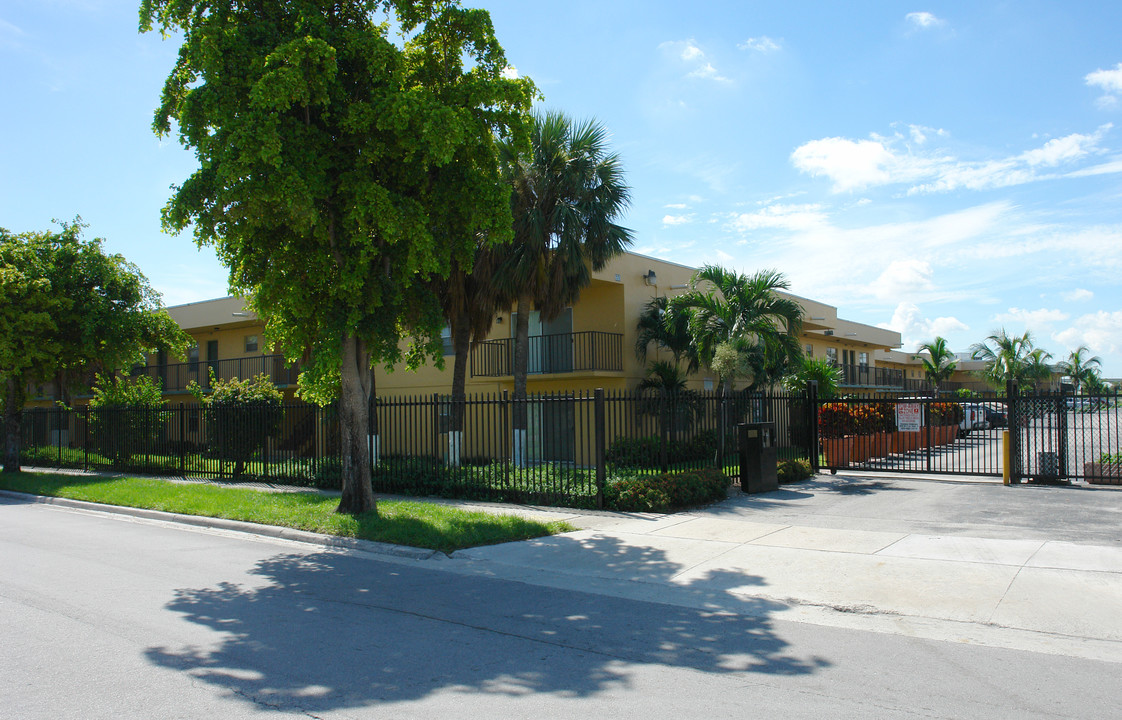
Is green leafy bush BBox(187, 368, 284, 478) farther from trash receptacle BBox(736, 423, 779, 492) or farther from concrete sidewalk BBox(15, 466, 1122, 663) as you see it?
trash receptacle BBox(736, 423, 779, 492)

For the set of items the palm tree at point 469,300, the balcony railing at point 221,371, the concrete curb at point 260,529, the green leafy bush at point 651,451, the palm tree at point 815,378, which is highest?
the palm tree at point 469,300

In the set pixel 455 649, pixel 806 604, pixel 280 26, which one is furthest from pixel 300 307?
pixel 806 604

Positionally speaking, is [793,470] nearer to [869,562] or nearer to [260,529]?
[869,562]

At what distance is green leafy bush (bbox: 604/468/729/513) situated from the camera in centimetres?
1253

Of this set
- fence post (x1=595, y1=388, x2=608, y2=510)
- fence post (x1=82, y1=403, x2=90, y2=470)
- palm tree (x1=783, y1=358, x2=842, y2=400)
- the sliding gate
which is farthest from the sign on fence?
fence post (x1=82, y1=403, x2=90, y2=470)

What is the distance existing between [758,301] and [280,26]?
1123 centimetres

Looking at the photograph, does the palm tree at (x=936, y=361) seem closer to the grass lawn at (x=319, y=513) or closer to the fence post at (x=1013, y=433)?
the fence post at (x=1013, y=433)

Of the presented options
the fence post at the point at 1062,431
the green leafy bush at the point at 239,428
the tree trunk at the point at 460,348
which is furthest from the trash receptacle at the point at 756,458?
the green leafy bush at the point at 239,428

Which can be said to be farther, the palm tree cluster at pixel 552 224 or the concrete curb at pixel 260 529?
the palm tree cluster at pixel 552 224

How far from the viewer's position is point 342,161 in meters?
10.9

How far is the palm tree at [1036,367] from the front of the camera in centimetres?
4137

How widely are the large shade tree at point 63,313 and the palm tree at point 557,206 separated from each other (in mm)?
11302

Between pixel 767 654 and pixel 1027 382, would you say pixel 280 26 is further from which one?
pixel 1027 382

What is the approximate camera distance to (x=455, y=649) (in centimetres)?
571
